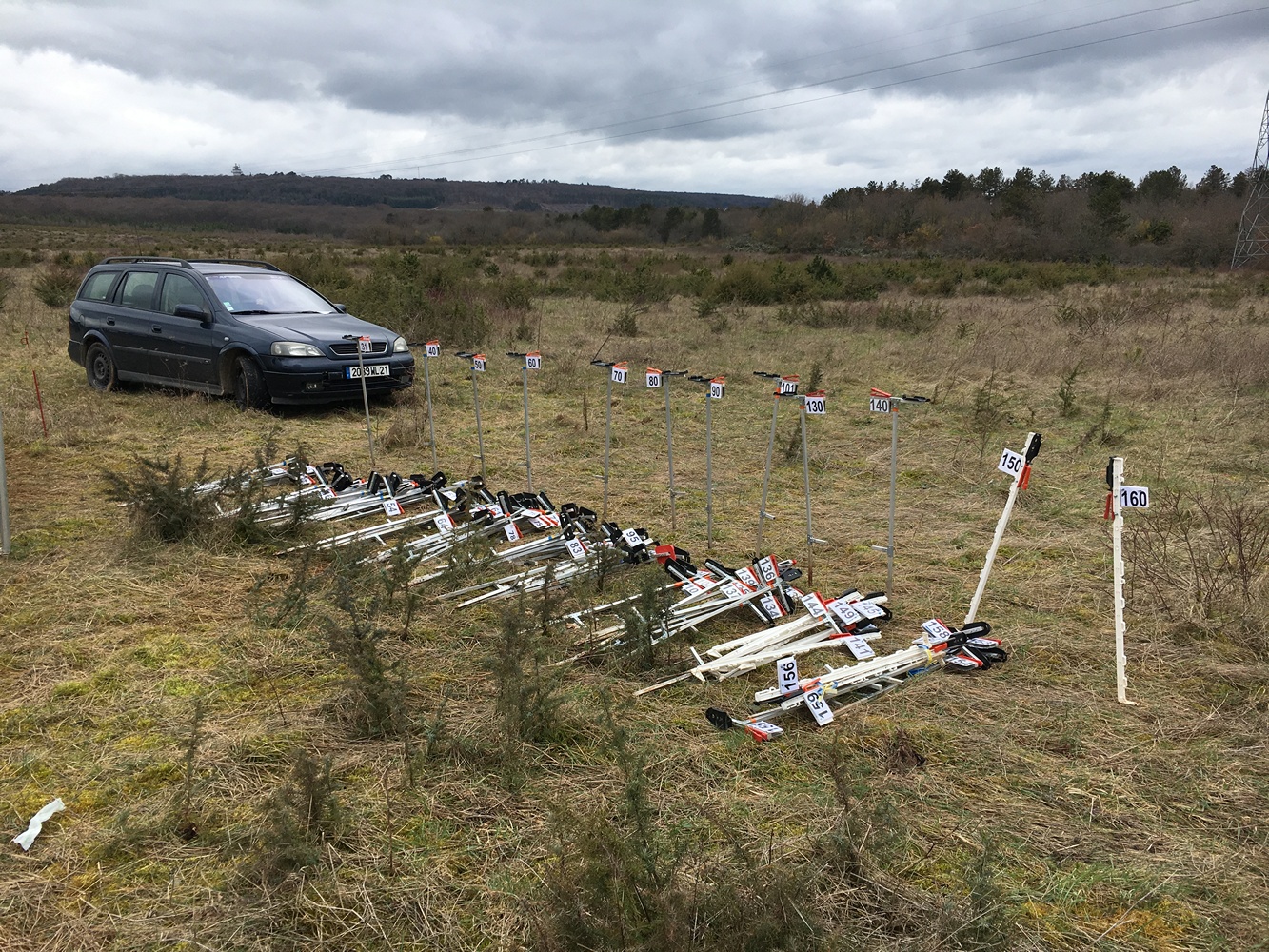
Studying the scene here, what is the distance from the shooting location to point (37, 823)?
9.35ft

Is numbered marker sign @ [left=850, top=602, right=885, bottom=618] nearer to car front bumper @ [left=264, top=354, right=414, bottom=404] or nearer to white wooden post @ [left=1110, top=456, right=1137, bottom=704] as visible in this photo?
white wooden post @ [left=1110, top=456, right=1137, bottom=704]

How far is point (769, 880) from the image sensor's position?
2461mm

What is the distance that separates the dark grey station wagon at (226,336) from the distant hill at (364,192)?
95527 millimetres

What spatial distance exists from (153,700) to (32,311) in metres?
17.1

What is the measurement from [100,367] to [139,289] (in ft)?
4.01

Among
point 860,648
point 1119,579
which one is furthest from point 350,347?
point 1119,579

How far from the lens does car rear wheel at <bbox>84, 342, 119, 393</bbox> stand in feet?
33.8

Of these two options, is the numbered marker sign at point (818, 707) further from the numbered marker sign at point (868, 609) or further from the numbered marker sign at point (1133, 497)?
the numbered marker sign at point (1133, 497)

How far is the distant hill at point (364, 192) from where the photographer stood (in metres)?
110

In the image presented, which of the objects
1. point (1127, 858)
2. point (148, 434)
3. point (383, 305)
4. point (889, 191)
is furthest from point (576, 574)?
point (889, 191)

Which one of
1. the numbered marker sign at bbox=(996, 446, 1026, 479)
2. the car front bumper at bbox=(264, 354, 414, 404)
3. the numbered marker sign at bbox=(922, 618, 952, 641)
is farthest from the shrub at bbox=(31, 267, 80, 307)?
the numbered marker sign at bbox=(996, 446, 1026, 479)

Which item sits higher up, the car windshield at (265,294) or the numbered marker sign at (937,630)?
the car windshield at (265,294)

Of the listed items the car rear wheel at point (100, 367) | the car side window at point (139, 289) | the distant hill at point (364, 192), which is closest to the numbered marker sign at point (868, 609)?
the car side window at point (139, 289)

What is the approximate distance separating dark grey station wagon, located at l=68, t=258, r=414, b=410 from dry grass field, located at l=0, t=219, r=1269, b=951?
6.16 feet
